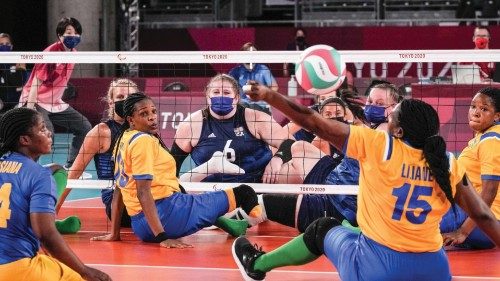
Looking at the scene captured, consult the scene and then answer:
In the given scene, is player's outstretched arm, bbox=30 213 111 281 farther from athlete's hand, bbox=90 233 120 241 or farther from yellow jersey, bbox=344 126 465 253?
athlete's hand, bbox=90 233 120 241

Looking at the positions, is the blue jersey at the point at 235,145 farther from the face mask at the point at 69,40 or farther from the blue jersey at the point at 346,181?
the face mask at the point at 69,40

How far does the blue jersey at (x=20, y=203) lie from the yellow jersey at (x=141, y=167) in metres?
2.39

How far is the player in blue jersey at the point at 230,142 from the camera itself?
904cm

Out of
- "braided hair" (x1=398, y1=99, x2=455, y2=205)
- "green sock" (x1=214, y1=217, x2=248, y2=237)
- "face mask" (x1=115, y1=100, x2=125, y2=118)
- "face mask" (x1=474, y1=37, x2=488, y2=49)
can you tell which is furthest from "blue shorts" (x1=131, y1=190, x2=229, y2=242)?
"face mask" (x1=474, y1=37, x2=488, y2=49)

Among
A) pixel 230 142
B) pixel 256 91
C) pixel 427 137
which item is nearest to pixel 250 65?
pixel 230 142

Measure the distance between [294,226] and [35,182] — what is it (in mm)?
3917

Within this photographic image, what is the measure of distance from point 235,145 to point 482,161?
2.63m

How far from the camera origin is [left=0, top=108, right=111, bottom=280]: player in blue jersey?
195 inches

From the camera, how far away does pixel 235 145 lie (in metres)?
9.09

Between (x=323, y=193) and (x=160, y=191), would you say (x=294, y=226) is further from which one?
(x=160, y=191)

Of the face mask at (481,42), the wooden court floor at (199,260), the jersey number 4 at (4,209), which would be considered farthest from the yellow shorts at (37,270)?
the face mask at (481,42)

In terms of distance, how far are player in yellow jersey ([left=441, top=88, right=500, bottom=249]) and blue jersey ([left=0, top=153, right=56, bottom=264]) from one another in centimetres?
339

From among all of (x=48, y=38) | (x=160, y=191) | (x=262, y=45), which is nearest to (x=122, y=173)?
(x=160, y=191)

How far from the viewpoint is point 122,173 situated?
7816mm
